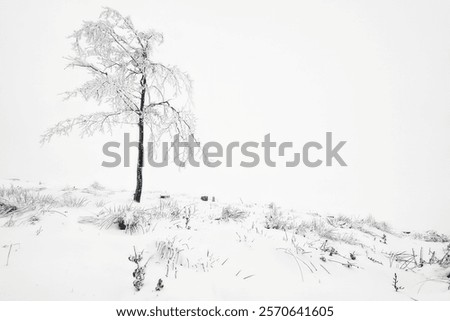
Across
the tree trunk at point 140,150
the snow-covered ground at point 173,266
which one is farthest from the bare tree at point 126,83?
the snow-covered ground at point 173,266

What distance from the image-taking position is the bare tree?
8.83 m

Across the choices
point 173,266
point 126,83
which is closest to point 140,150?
point 126,83

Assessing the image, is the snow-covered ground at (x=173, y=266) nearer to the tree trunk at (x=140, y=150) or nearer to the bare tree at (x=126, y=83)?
the tree trunk at (x=140, y=150)

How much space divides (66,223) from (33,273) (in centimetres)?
156

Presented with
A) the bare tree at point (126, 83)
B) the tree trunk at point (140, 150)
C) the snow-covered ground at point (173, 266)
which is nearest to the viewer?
the snow-covered ground at point (173, 266)

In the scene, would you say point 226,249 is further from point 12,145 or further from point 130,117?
point 12,145

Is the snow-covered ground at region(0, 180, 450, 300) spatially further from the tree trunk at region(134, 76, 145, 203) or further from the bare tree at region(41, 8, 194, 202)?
the bare tree at region(41, 8, 194, 202)

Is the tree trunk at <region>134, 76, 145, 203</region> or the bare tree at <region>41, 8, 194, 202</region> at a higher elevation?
the bare tree at <region>41, 8, 194, 202</region>

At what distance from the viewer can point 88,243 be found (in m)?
3.43

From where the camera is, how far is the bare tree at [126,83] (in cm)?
883

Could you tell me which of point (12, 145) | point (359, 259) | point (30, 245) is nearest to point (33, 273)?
point (30, 245)

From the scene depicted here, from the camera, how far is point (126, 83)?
31.2 ft

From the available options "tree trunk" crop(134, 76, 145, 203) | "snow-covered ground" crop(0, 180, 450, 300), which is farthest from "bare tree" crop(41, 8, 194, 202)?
"snow-covered ground" crop(0, 180, 450, 300)

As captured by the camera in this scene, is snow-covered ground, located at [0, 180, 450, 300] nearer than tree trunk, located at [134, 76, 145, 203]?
Yes
